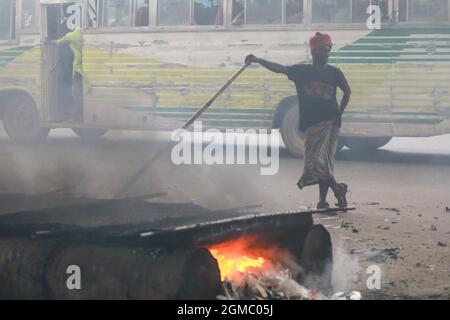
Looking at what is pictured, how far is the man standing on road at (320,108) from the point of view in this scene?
932cm

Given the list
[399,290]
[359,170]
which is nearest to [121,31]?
[359,170]

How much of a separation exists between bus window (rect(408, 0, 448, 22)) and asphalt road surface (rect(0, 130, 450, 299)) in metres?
2.35

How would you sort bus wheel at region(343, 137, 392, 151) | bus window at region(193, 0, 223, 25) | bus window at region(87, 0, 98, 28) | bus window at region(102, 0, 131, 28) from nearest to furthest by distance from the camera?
bus window at region(193, 0, 223, 25) → bus wheel at region(343, 137, 392, 151) → bus window at region(102, 0, 131, 28) → bus window at region(87, 0, 98, 28)

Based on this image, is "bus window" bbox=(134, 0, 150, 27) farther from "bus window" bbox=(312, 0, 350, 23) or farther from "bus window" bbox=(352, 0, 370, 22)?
"bus window" bbox=(352, 0, 370, 22)

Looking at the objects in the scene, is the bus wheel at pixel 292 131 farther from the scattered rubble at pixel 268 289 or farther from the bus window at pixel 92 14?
the scattered rubble at pixel 268 289

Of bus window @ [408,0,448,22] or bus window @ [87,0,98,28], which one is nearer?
bus window @ [408,0,448,22]

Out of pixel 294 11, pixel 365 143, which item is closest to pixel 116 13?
pixel 294 11

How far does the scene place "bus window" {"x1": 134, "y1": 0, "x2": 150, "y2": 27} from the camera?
51.3 ft

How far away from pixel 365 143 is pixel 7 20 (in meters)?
7.42

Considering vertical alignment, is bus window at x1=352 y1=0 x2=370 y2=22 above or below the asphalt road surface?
above

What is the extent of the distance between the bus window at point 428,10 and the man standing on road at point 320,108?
489 centimetres

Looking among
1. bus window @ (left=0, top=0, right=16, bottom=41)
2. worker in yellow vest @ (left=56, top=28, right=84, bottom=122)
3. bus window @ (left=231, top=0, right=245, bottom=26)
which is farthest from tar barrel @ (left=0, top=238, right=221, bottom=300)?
bus window @ (left=0, top=0, right=16, bottom=41)

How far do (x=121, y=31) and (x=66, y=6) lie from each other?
1693mm
